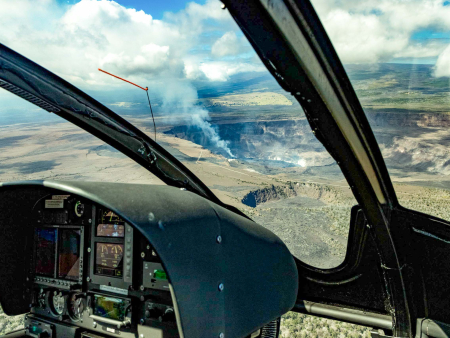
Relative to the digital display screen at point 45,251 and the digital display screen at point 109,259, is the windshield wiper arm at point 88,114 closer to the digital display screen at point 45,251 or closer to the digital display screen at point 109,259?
the digital display screen at point 109,259

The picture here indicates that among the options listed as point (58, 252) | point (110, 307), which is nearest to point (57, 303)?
point (58, 252)

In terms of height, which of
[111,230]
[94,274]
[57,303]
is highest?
[111,230]

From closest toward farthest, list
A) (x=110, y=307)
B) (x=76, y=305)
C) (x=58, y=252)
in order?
1. (x=110, y=307)
2. (x=76, y=305)
3. (x=58, y=252)

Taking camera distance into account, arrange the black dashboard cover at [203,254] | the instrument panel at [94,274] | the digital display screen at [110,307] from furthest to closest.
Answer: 1. the digital display screen at [110,307]
2. the instrument panel at [94,274]
3. the black dashboard cover at [203,254]

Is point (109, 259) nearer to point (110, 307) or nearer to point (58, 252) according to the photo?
point (110, 307)

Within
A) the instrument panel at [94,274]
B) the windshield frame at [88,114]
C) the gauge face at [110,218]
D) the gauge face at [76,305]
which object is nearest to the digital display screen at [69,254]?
the instrument panel at [94,274]

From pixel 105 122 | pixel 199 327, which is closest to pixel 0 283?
pixel 105 122
